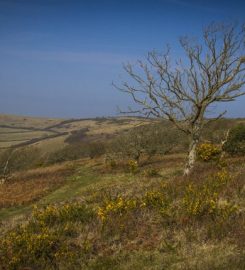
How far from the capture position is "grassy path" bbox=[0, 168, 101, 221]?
73.6 ft

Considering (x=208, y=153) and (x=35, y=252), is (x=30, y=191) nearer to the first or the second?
(x=208, y=153)

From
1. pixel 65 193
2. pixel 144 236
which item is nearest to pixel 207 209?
pixel 144 236

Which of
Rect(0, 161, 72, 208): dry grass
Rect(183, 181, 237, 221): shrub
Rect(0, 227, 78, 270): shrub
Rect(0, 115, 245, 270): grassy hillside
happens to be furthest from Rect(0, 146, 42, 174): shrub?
Rect(183, 181, 237, 221): shrub

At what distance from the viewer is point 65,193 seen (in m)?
27.2

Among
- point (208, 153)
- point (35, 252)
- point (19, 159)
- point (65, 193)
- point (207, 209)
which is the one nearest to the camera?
point (35, 252)

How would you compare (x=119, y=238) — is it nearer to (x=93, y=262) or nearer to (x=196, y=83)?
(x=93, y=262)

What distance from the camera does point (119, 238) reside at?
1083cm

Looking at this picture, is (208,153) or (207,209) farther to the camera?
(208,153)

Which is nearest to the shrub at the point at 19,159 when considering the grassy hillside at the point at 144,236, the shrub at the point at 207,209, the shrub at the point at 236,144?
the shrub at the point at 236,144

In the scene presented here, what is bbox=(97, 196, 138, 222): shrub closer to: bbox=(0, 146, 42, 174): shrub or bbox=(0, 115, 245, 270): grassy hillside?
bbox=(0, 115, 245, 270): grassy hillside

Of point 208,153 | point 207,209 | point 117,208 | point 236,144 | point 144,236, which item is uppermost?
point 236,144

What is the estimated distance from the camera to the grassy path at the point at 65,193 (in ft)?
73.6

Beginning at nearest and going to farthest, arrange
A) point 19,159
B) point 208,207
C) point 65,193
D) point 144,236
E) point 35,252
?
point 35,252 < point 144,236 < point 208,207 < point 65,193 < point 19,159

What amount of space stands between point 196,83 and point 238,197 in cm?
959
